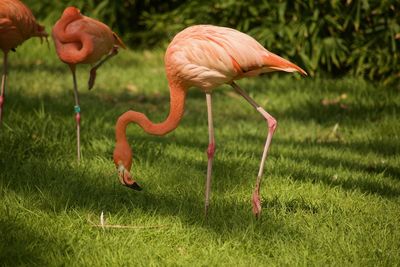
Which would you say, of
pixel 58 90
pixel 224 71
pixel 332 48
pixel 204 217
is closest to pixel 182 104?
pixel 224 71

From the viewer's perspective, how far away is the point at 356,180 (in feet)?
15.5

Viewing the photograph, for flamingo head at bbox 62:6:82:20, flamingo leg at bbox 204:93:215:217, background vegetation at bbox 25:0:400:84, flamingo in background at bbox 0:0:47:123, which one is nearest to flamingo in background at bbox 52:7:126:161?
flamingo head at bbox 62:6:82:20

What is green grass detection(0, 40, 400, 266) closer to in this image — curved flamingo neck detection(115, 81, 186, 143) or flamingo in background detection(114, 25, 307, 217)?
flamingo in background detection(114, 25, 307, 217)

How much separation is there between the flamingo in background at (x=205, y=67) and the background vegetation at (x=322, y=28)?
419 cm

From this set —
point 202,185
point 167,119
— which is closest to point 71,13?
point 167,119

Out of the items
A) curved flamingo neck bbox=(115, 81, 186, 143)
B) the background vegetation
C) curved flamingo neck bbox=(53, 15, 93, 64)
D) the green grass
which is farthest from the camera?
the background vegetation

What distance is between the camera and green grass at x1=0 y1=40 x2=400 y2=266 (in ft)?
11.5

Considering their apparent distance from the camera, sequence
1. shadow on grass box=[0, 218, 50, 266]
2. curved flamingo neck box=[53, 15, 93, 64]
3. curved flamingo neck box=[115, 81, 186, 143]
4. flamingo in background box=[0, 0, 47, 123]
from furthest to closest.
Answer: curved flamingo neck box=[53, 15, 93, 64], flamingo in background box=[0, 0, 47, 123], curved flamingo neck box=[115, 81, 186, 143], shadow on grass box=[0, 218, 50, 266]

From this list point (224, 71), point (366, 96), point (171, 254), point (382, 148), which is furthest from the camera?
point (366, 96)

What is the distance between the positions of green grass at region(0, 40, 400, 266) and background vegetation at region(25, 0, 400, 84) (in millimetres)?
598

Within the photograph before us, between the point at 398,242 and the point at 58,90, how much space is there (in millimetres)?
4825

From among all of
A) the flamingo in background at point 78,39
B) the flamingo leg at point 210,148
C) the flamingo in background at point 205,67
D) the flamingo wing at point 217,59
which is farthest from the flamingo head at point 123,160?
the flamingo in background at point 78,39

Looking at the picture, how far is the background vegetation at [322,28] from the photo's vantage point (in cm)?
784

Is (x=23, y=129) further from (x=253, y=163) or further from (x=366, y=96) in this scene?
(x=366, y=96)
